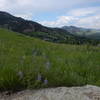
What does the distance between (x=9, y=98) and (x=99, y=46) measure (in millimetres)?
10620

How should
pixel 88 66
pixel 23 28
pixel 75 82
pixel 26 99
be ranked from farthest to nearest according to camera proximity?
pixel 23 28 → pixel 88 66 → pixel 75 82 → pixel 26 99

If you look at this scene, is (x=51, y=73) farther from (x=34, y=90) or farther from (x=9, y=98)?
(x=9, y=98)

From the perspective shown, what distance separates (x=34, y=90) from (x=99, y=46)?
10376 mm

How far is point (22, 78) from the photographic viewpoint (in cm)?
471

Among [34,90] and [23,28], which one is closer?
[34,90]

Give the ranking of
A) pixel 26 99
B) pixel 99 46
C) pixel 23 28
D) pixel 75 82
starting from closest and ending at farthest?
pixel 26 99, pixel 75 82, pixel 99 46, pixel 23 28

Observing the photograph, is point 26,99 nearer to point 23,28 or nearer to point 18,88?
point 18,88

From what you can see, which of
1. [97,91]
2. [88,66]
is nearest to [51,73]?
[97,91]

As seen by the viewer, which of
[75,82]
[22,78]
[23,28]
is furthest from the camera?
[23,28]

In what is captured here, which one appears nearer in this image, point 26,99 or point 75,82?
point 26,99

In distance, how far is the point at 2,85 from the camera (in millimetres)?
4742

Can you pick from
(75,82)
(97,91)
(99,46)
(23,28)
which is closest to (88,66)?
(75,82)

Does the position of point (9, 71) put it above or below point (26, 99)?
above

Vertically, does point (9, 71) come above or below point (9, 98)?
above
